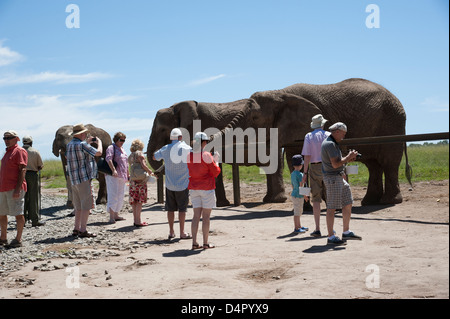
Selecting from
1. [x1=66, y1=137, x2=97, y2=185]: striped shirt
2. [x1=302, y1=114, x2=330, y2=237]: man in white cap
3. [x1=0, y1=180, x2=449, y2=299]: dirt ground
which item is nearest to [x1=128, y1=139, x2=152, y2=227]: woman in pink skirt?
[x1=0, y1=180, x2=449, y2=299]: dirt ground

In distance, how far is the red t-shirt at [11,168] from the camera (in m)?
9.34

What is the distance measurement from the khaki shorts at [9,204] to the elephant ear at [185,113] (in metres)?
6.52

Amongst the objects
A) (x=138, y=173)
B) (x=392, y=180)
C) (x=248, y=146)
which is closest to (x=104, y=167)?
(x=138, y=173)

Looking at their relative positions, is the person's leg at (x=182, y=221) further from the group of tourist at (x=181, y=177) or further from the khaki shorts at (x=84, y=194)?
the khaki shorts at (x=84, y=194)

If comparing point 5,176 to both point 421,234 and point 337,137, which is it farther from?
point 421,234

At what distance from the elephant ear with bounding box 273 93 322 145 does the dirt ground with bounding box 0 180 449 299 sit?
132 inches

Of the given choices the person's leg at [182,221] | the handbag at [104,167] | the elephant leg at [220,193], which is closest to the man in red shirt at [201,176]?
the person's leg at [182,221]

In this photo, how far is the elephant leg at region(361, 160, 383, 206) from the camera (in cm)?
1403

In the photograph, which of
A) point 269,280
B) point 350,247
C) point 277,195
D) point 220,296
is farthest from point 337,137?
point 277,195

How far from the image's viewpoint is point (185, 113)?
50.5 ft

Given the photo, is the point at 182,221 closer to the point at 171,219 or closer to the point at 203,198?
the point at 171,219

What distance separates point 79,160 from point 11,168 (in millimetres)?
1147
